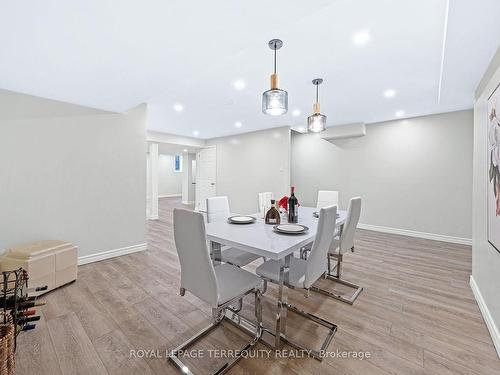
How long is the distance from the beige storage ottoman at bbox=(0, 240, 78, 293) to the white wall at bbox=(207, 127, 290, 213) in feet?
13.8

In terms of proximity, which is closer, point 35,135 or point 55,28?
point 55,28

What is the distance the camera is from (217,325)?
5.98 feet

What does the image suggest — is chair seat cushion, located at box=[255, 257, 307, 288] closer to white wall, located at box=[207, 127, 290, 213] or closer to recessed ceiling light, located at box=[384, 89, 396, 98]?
recessed ceiling light, located at box=[384, 89, 396, 98]

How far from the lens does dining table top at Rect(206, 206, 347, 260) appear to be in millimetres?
1434

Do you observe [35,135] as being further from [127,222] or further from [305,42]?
[305,42]

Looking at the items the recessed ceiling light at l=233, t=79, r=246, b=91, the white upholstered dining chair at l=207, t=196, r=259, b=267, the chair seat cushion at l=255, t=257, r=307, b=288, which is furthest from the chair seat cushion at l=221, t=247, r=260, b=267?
the recessed ceiling light at l=233, t=79, r=246, b=91

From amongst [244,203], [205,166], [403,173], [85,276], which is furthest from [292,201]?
[205,166]

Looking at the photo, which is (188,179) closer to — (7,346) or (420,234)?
(420,234)

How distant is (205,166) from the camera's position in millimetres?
7445

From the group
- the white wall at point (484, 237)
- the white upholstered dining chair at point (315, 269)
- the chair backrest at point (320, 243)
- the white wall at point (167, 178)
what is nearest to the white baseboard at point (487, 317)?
the white wall at point (484, 237)

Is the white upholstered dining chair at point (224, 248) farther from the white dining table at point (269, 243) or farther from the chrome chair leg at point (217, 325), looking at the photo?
the chrome chair leg at point (217, 325)

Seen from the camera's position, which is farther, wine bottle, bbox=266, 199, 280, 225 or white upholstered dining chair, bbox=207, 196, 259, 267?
wine bottle, bbox=266, 199, 280, 225

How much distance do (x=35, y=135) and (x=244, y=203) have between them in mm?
4572

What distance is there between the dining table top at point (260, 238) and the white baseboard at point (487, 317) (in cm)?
145
